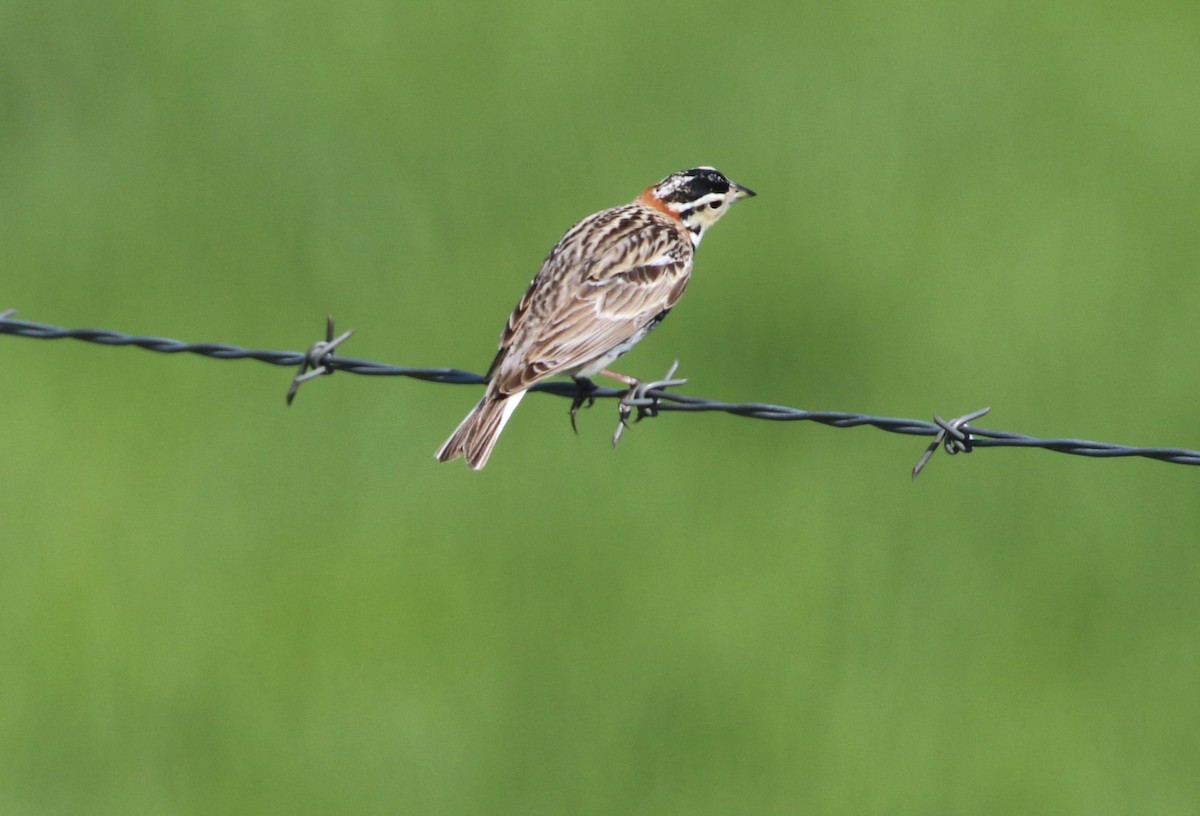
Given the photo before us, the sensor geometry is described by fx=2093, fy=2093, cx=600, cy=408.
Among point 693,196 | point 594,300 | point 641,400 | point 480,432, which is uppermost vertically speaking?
point 693,196

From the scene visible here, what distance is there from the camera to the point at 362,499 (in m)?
12.5

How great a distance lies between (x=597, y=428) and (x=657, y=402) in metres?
4.50

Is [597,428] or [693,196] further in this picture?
[597,428]

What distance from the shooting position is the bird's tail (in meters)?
8.95

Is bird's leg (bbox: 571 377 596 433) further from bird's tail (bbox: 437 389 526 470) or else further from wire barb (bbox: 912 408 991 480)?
wire barb (bbox: 912 408 991 480)

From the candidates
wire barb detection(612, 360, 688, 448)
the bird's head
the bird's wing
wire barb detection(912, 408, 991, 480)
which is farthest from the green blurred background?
wire barb detection(912, 408, 991, 480)

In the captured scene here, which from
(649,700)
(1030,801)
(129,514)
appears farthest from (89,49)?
(1030,801)

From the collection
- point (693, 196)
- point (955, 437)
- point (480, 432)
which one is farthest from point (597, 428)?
point (955, 437)

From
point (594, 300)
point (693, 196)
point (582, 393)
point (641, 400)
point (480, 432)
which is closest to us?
point (641, 400)

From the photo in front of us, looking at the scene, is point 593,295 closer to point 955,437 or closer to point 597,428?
point 955,437

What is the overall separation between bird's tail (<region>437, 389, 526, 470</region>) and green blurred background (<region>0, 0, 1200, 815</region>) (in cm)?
240

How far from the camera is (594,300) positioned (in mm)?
9664

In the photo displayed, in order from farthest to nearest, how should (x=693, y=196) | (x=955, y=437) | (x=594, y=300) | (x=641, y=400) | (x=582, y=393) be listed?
(x=693, y=196) → (x=594, y=300) → (x=582, y=393) → (x=641, y=400) → (x=955, y=437)

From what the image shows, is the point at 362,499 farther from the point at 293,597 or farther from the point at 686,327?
the point at 686,327
